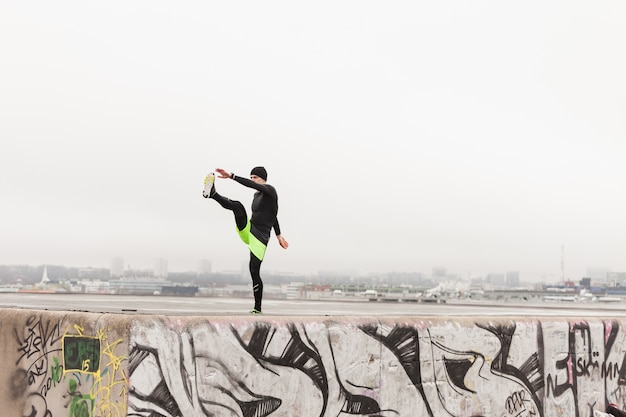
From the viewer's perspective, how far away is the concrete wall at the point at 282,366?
8008 millimetres

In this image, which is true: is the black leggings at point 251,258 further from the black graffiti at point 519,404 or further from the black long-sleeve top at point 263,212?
the black graffiti at point 519,404

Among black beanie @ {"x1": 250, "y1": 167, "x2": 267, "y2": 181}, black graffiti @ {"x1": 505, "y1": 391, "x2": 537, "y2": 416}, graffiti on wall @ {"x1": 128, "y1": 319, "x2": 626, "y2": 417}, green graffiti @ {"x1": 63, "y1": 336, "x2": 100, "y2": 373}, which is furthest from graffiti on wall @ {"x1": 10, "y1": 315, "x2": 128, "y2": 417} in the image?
black graffiti @ {"x1": 505, "y1": 391, "x2": 537, "y2": 416}

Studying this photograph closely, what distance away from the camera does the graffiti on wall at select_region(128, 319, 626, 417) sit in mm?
8055

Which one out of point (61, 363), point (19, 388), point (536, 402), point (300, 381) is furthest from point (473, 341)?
point (19, 388)

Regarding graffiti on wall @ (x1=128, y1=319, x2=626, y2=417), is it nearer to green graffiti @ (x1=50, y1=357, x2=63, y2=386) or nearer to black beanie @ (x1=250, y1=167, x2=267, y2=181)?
green graffiti @ (x1=50, y1=357, x2=63, y2=386)

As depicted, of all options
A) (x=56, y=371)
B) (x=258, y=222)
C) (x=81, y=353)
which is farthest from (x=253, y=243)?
(x=56, y=371)

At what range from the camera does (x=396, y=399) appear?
388 inches

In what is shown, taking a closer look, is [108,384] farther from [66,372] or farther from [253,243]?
[253,243]

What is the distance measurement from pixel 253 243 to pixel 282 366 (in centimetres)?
232

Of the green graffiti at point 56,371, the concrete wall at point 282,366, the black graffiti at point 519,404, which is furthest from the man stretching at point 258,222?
the black graffiti at point 519,404

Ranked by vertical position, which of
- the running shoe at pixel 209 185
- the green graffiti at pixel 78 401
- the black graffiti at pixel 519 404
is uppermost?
the running shoe at pixel 209 185

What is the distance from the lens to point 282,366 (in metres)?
8.86

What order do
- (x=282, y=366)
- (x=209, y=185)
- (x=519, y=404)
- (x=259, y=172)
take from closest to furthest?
(x=282, y=366) → (x=209, y=185) → (x=259, y=172) → (x=519, y=404)

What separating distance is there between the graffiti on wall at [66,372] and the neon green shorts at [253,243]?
295 centimetres
